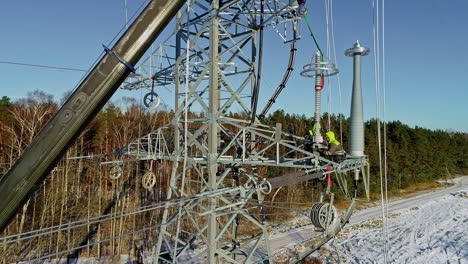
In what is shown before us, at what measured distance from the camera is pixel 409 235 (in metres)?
16.2

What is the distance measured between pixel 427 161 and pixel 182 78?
36.5 m

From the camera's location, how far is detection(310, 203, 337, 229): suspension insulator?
5426 mm

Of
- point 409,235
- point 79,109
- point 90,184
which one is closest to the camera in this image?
point 79,109

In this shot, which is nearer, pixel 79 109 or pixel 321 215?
pixel 79 109

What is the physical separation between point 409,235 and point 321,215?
47.1 feet

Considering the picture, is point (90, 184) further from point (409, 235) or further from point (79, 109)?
point (409, 235)

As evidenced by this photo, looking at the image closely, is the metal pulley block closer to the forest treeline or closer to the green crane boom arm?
the forest treeline

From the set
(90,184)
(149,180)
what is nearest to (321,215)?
(149,180)

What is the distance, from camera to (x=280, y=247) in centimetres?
1439

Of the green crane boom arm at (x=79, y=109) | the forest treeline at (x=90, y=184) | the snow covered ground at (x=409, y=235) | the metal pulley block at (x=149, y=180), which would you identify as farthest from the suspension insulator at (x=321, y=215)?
the metal pulley block at (x=149, y=180)

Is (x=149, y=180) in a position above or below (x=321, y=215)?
above

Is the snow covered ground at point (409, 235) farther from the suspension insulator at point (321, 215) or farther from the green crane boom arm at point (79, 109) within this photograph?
the green crane boom arm at point (79, 109)

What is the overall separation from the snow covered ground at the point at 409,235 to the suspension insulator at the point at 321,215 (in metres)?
4.08

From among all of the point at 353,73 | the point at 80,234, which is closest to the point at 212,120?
the point at 353,73
